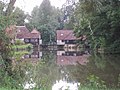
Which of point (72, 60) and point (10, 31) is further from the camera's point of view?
point (72, 60)

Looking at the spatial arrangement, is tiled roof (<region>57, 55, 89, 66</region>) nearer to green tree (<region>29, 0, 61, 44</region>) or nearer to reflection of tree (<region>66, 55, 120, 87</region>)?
reflection of tree (<region>66, 55, 120, 87</region>)

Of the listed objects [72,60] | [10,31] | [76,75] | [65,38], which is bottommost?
[72,60]

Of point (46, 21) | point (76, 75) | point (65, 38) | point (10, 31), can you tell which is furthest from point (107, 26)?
point (46, 21)

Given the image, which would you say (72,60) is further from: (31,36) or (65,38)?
(65,38)

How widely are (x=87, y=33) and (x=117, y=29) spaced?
8990 mm

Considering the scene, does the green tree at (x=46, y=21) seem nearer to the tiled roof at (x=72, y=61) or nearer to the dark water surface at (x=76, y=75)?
the tiled roof at (x=72, y=61)

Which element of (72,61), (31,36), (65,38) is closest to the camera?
(72,61)

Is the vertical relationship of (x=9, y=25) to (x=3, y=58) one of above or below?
above

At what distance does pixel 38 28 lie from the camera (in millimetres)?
87312

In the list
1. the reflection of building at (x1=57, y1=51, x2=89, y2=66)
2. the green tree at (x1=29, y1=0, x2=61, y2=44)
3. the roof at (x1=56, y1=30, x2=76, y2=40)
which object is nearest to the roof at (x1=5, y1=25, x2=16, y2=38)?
the reflection of building at (x1=57, y1=51, x2=89, y2=66)

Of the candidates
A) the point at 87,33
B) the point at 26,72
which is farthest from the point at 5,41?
the point at 87,33

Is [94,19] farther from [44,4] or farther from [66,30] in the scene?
[44,4]

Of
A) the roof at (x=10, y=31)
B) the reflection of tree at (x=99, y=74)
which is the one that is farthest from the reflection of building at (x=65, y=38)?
the roof at (x=10, y=31)

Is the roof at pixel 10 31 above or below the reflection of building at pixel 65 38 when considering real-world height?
above
